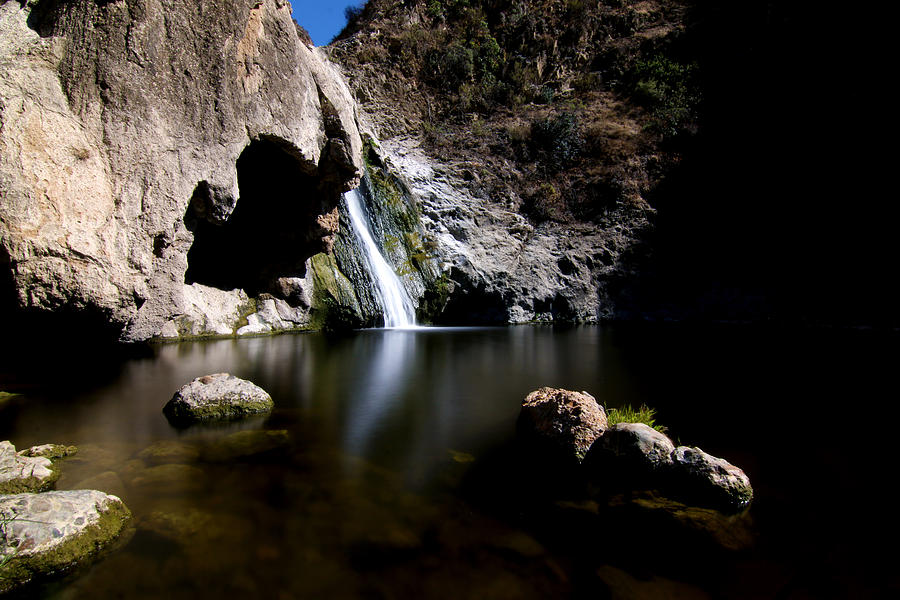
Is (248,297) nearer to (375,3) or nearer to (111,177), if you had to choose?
(111,177)

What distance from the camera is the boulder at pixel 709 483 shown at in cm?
371

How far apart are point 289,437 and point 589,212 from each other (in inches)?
1138

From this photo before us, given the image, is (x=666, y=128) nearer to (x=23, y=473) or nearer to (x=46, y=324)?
(x=46, y=324)

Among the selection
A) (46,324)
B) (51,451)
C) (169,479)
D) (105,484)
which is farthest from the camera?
(46,324)

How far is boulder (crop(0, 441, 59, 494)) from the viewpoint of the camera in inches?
147

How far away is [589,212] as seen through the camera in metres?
30.7

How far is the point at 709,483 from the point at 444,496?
227cm

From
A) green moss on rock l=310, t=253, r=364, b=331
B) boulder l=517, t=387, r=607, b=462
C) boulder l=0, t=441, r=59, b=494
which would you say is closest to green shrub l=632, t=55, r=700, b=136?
green moss on rock l=310, t=253, r=364, b=331

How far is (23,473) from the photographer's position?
3.90m

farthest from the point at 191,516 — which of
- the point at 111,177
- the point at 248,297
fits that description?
the point at 248,297

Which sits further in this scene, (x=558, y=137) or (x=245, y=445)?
(x=558, y=137)

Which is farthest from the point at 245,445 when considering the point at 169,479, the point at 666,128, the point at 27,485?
the point at 666,128

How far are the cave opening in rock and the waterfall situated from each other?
3540 millimetres

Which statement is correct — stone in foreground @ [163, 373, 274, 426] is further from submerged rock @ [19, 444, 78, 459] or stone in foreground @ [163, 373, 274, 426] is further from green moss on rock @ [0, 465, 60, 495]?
green moss on rock @ [0, 465, 60, 495]
